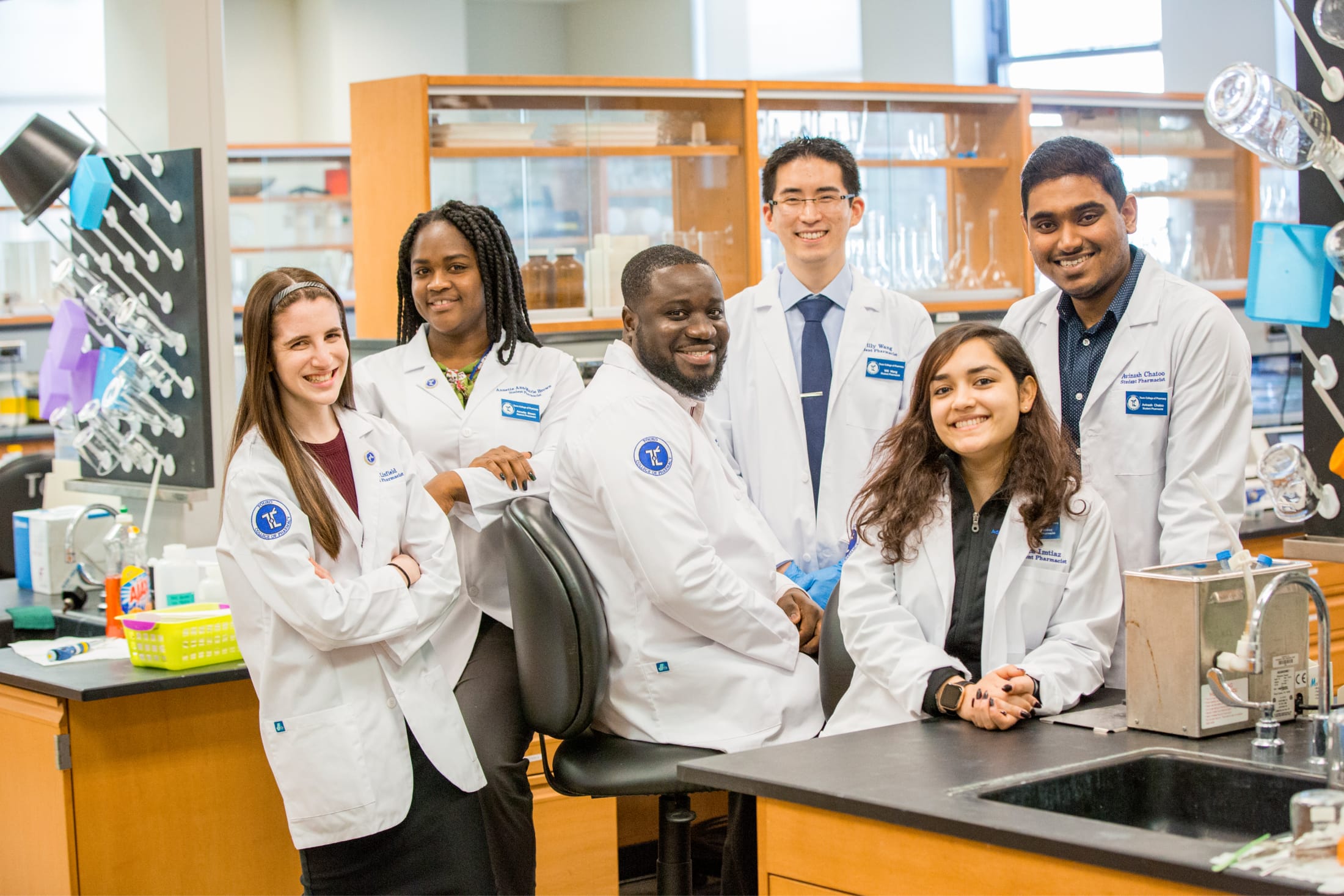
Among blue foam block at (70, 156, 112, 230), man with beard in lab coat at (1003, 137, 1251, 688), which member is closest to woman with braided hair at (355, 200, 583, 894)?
blue foam block at (70, 156, 112, 230)

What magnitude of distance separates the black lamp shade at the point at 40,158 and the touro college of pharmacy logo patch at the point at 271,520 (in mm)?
1579

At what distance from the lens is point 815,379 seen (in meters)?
2.90

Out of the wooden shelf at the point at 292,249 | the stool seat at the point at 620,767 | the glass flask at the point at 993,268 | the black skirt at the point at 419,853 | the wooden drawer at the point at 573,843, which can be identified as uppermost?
the wooden shelf at the point at 292,249

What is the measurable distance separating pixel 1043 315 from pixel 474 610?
120 centimetres

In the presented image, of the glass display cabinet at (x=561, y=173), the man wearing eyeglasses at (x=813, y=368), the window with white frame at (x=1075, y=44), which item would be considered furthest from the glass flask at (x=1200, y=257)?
the man wearing eyeglasses at (x=813, y=368)

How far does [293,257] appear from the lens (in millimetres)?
7508

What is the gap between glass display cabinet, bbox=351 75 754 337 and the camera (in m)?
4.53

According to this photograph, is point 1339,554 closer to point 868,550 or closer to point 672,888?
point 868,550

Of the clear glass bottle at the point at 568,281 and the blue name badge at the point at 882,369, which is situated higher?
the clear glass bottle at the point at 568,281

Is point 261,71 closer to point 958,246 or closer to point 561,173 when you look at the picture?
point 561,173

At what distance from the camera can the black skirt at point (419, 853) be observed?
2.12m

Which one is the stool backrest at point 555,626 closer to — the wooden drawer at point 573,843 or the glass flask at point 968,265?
the wooden drawer at point 573,843

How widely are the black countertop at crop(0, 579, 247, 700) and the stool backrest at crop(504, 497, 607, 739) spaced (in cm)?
67

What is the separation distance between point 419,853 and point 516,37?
802cm
